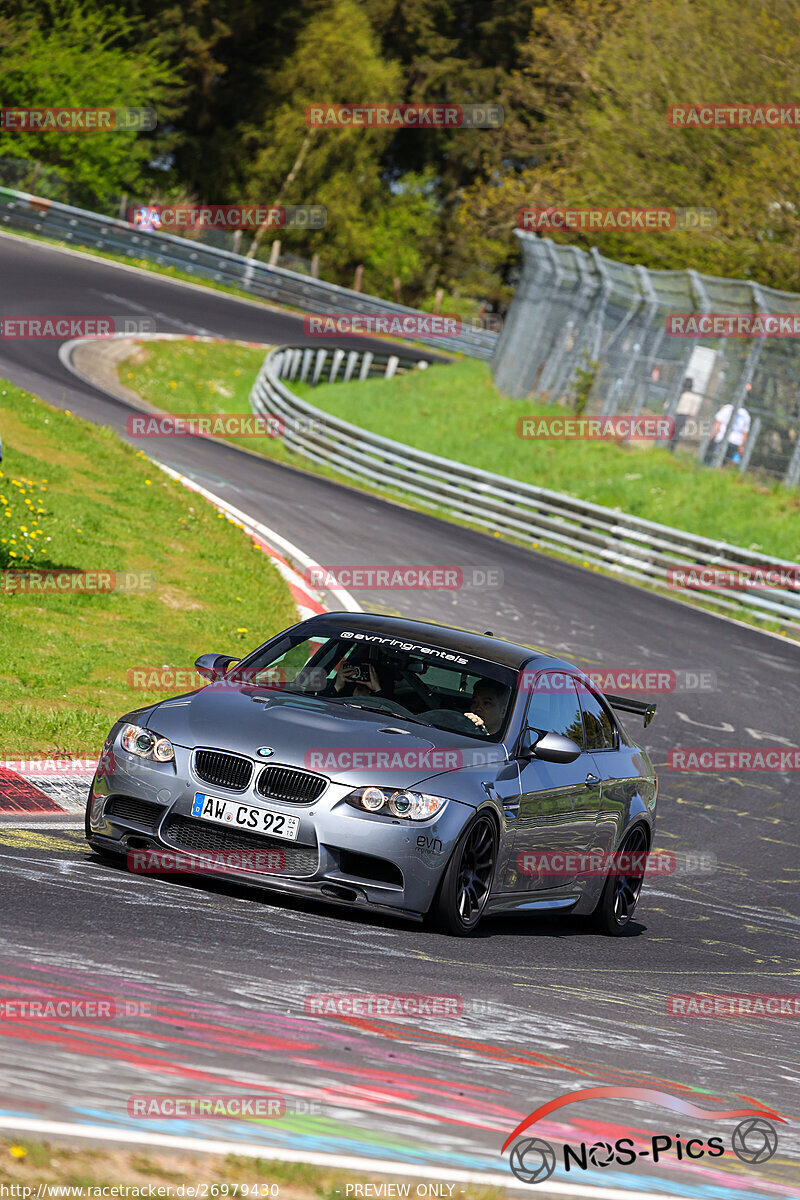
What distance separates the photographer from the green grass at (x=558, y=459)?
2852 cm

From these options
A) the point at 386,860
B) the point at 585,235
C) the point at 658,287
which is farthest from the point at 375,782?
the point at 585,235

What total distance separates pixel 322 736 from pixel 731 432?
23363 millimetres

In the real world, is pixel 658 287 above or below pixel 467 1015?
above

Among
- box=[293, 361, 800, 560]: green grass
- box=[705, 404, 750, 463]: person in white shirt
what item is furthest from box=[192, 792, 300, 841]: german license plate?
box=[705, 404, 750, 463]: person in white shirt

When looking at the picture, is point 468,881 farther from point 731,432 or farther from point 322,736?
point 731,432

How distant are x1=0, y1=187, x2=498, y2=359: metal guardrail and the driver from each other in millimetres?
42794

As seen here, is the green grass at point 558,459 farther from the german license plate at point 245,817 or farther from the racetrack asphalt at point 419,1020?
the german license plate at point 245,817

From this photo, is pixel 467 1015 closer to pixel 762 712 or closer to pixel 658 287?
pixel 762 712

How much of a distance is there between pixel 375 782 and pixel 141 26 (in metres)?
67.0

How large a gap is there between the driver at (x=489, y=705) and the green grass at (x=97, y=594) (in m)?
2.97

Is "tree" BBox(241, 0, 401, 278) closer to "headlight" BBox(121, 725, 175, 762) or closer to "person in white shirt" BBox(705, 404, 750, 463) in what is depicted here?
"person in white shirt" BBox(705, 404, 750, 463)

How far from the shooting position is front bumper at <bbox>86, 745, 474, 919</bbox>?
286 inches

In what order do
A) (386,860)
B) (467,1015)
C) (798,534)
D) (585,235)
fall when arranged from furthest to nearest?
(585,235) → (798,534) → (386,860) → (467,1015)

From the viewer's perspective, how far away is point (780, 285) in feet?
125
